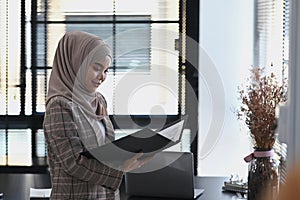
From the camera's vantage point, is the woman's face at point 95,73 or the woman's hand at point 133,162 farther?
the woman's face at point 95,73

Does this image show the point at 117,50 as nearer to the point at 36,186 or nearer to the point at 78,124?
the point at 36,186

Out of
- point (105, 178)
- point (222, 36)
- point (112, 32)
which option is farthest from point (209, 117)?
point (105, 178)

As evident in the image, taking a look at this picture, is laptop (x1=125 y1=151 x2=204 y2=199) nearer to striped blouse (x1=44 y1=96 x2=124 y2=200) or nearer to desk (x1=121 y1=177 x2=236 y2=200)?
desk (x1=121 y1=177 x2=236 y2=200)

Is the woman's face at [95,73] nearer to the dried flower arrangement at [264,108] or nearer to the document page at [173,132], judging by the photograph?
the document page at [173,132]

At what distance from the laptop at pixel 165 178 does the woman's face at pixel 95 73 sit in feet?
1.66

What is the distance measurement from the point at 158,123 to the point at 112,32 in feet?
2.36

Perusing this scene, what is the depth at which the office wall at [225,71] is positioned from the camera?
4.27 m

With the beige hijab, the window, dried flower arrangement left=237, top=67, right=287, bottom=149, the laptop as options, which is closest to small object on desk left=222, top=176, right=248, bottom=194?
the laptop

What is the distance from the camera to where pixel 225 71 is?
4.27 metres

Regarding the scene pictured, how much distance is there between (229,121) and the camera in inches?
169

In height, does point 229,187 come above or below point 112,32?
below

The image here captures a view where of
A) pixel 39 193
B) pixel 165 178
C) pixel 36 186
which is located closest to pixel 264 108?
pixel 165 178

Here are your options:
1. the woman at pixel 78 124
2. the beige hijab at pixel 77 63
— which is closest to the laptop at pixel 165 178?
the woman at pixel 78 124

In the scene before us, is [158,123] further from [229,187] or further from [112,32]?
[229,187]
